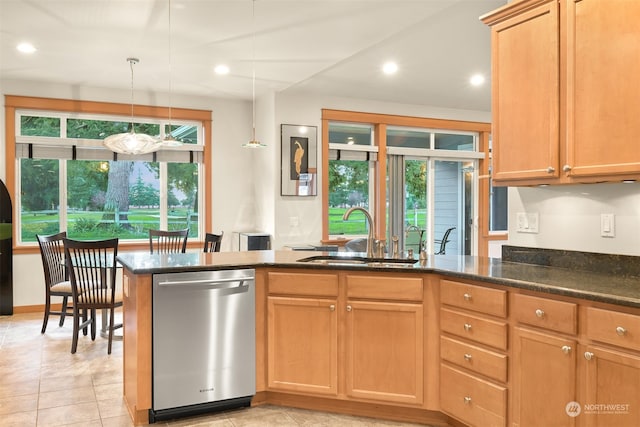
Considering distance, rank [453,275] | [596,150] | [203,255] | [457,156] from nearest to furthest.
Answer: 1. [596,150]
2. [453,275]
3. [203,255]
4. [457,156]

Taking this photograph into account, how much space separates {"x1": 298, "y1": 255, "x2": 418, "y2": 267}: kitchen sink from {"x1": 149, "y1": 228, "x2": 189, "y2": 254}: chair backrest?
244 centimetres

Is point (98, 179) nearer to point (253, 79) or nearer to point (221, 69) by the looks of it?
point (221, 69)

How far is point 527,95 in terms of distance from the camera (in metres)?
2.64

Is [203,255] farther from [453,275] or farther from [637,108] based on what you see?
[637,108]

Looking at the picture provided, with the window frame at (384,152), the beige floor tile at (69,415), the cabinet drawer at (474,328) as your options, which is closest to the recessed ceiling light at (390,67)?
the window frame at (384,152)

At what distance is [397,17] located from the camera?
389 cm

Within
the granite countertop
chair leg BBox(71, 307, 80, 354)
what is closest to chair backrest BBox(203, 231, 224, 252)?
chair leg BBox(71, 307, 80, 354)

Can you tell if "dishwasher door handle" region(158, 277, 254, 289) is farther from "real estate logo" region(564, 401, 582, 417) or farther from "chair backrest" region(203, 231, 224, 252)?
"chair backrest" region(203, 231, 224, 252)

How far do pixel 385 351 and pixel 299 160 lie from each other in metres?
3.83

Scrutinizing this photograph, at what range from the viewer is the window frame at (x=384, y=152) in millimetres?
6609

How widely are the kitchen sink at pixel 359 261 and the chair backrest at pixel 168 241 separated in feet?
8.01

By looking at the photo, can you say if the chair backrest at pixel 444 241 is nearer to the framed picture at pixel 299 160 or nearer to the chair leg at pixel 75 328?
the framed picture at pixel 299 160

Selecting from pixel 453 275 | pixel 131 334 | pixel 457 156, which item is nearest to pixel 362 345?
pixel 453 275

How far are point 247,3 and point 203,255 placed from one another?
178 centimetres
